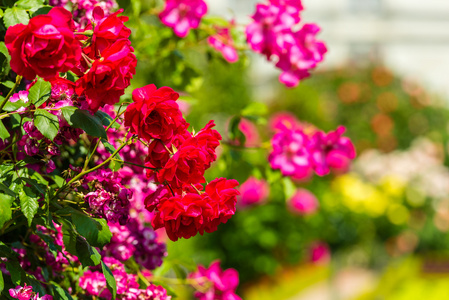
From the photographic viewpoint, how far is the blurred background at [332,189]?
243cm

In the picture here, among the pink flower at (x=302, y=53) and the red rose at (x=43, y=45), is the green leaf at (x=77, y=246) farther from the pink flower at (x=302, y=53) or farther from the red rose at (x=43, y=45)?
the pink flower at (x=302, y=53)

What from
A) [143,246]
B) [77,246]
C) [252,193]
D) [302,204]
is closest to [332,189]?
[302,204]

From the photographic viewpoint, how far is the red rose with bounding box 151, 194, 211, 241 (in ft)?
3.75

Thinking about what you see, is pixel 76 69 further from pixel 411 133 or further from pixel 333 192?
pixel 411 133

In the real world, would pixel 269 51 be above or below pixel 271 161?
above

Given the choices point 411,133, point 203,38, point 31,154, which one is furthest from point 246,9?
point 31,154

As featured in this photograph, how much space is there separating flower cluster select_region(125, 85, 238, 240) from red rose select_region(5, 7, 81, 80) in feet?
0.53

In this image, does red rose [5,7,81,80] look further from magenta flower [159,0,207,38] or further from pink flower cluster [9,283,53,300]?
magenta flower [159,0,207,38]

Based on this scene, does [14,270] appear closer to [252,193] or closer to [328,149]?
[328,149]

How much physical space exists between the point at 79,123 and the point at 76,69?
10cm

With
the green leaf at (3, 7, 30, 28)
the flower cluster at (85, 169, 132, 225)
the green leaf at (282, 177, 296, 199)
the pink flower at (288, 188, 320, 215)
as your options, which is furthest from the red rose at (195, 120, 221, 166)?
the pink flower at (288, 188, 320, 215)

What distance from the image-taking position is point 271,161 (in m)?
2.07

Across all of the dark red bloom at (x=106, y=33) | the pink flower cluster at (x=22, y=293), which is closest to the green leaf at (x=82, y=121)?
the dark red bloom at (x=106, y=33)

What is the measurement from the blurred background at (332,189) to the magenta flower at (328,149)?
0.44 feet
